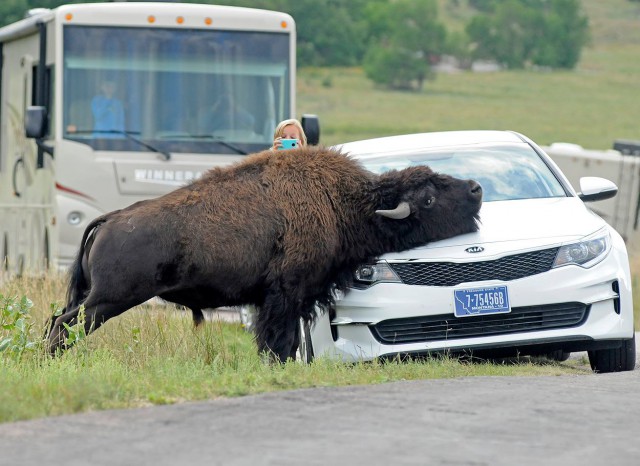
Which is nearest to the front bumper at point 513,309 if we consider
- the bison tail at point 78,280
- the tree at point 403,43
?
the bison tail at point 78,280

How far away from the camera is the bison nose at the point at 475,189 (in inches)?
389

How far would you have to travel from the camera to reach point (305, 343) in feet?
32.4

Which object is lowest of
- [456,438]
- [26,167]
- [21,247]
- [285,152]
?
[21,247]

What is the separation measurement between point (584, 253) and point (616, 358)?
2.69 feet

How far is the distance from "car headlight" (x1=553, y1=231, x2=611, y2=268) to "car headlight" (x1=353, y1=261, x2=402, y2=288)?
1126mm

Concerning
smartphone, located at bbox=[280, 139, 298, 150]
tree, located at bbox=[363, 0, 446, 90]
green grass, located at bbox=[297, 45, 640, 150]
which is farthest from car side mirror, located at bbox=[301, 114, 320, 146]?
tree, located at bbox=[363, 0, 446, 90]

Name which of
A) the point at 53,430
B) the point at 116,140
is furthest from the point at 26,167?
the point at 53,430

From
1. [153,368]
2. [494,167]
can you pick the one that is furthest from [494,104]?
[153,368]

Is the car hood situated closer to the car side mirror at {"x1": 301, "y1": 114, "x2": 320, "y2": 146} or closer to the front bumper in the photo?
the front bumper

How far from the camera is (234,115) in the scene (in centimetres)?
1579

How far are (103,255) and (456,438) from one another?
149 inches

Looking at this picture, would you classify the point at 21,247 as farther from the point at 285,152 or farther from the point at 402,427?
the point at 402,427

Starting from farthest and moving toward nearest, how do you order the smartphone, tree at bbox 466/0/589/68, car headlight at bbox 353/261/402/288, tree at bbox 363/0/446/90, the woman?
tree at bbox 466/0/589/68 < tree at bbox 363/0/446/90 < the woman < the smartphone < car headlight at bbox 353/261/402/288

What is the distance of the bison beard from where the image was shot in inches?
364
